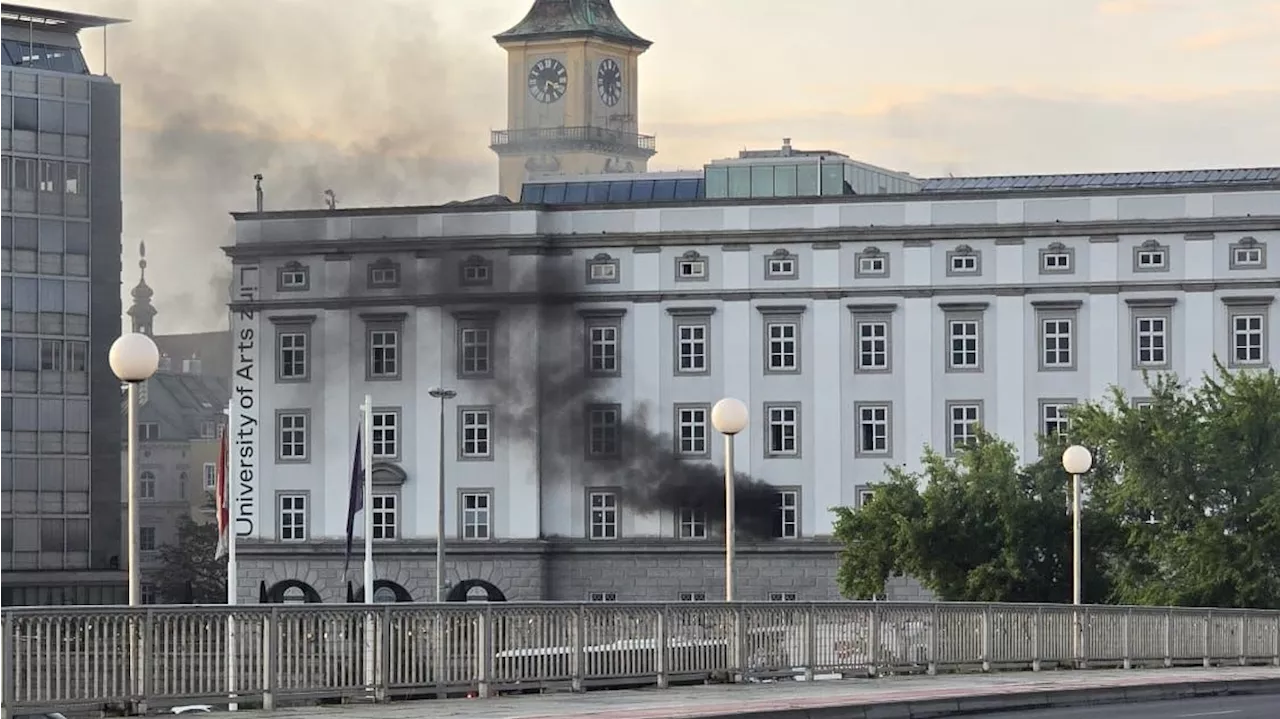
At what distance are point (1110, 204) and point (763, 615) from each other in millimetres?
72077

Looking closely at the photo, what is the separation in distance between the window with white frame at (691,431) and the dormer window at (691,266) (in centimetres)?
519

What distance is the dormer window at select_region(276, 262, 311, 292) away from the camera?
116 metres

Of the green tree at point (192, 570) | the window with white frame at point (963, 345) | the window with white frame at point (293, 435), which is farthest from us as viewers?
the green tree at point (192, 570)

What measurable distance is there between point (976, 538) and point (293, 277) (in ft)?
130

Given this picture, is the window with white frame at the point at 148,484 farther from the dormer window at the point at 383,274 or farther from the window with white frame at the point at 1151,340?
the window with white frame at the point at 1151,340

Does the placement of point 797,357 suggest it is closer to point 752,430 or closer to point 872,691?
point 752,430

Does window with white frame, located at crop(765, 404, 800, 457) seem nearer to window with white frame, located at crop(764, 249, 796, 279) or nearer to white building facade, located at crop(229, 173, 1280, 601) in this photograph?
white building facade, located at crop(229, 173, 1280, 601)

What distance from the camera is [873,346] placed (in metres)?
110

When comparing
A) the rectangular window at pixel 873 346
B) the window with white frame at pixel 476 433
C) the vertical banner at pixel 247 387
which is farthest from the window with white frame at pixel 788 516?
the vertical banner at pixel 247 387

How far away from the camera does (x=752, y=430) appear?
111m

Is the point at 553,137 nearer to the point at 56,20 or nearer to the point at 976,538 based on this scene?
the point at 56,20

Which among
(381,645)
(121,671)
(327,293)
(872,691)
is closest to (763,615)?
(872,691)

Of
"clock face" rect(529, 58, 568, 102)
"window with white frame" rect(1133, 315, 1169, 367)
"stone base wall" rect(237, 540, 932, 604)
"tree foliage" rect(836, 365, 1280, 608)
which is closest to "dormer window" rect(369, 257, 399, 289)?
"stone base wall" rect(237, 540, 932, 604)

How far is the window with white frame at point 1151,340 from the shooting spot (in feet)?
351
